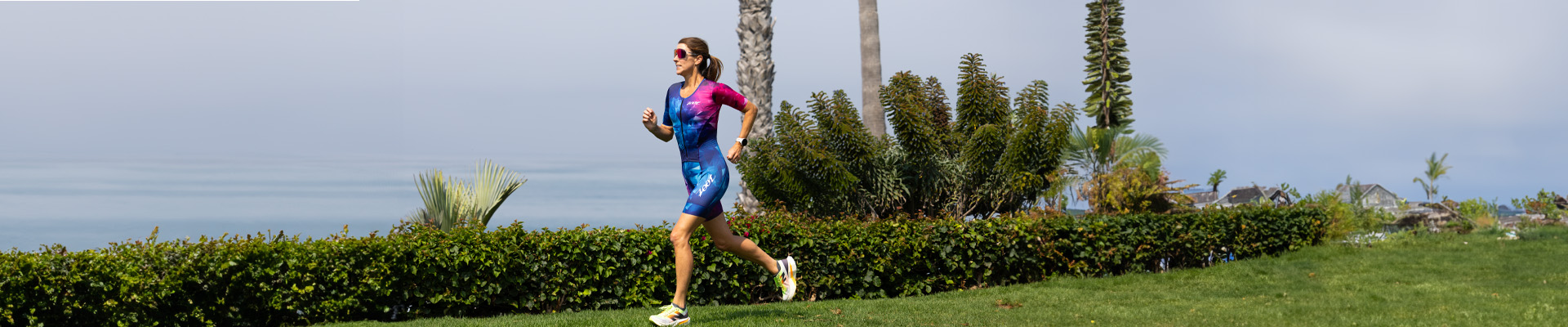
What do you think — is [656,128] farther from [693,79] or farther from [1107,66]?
[1107,66]

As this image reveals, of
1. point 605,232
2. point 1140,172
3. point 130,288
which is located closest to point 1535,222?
point 1140,172

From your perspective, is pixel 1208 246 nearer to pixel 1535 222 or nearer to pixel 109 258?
pixel 1535 222

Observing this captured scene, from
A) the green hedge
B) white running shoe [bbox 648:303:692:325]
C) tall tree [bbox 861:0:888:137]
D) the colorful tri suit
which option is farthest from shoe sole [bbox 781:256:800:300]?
tall tree [bbox 861:0:888:137]

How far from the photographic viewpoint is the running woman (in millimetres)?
7055

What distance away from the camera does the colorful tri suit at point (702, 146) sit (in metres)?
7.04

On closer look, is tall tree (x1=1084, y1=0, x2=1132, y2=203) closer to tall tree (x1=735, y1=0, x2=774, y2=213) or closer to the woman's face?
tall tree (x1=735, y1=0, x2=774, y2=213)

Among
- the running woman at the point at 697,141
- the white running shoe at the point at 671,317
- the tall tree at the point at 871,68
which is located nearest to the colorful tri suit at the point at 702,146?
the running woman at the point at 697,141

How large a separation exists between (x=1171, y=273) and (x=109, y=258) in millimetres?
12150

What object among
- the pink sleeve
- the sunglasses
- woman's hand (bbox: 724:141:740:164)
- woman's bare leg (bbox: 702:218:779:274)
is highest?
the sunglasses

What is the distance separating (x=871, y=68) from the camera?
1819 centimetres

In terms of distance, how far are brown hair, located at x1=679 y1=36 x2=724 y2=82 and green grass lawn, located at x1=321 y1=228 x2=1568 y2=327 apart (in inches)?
74.8

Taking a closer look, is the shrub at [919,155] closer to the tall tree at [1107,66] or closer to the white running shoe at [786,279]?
the white running shoe at [786,279]

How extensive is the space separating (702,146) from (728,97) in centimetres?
39

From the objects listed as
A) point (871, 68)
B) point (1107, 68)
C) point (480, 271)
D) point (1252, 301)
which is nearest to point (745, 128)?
point (480, 271)
